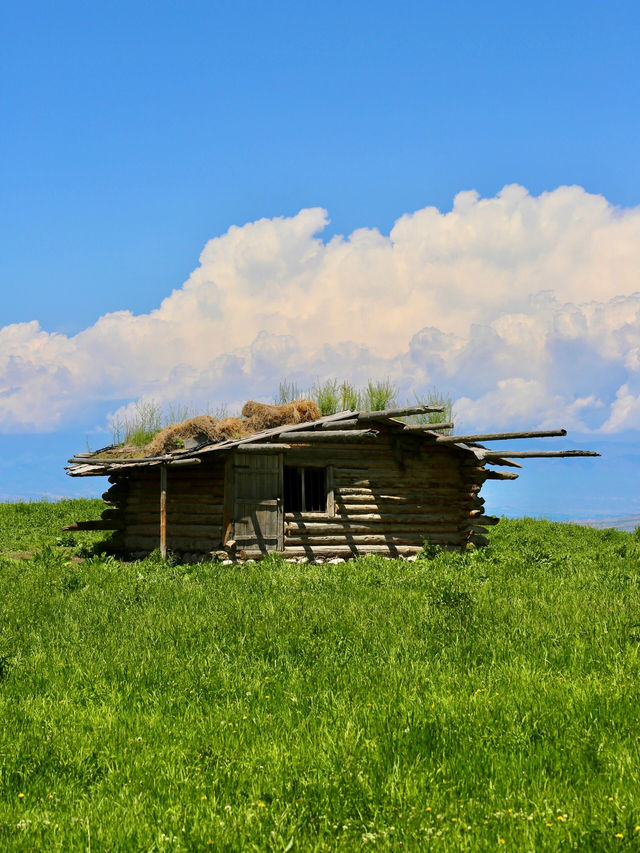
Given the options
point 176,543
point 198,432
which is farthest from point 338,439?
point 176,543

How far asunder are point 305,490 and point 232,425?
295 centimetres

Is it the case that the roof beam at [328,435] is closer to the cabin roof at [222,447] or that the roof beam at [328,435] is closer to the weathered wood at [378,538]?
the cabin roof at [222,447]

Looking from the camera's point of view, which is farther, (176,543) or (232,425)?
(232,425)

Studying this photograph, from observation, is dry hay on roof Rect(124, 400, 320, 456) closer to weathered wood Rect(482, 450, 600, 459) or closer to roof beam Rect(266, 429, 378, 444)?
roof beam Rect(266, 429, 378, 444)

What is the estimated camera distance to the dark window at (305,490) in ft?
71.7

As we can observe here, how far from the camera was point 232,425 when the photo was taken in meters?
22.0

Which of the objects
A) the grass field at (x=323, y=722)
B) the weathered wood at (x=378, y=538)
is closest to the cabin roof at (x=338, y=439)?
the weathered wood at (x=378, y=538)

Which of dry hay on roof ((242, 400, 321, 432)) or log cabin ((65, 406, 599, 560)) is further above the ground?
dry hay on roof ((242, 400, 321, 432))

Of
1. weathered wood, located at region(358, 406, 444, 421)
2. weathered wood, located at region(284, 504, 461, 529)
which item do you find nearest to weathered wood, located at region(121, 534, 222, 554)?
weathered wood, located at region(284, 504, 461, 529)

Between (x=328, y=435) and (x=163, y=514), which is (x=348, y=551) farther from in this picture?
(x=163, y=514)

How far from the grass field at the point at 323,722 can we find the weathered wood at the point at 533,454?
7.36 m

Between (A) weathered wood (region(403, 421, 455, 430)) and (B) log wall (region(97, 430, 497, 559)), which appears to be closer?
(A) weathered wood (region(403, 421, 455, 430))

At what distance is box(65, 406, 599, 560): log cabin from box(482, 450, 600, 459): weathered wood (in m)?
0.05

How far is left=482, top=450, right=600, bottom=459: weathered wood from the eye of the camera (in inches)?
755
